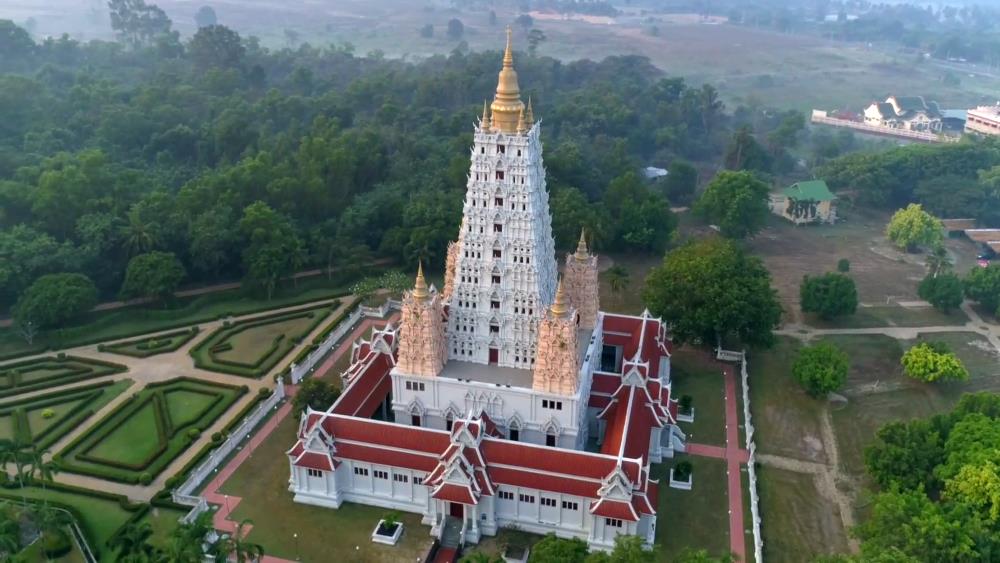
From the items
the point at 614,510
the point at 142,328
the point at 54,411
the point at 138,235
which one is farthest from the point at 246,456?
the point at 138,235

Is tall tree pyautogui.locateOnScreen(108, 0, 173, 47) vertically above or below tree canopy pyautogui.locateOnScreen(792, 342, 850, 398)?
above

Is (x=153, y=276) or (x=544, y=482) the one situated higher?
(x=153, y=276)

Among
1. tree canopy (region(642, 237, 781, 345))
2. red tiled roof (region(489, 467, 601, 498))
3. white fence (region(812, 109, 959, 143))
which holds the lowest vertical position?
red tiled roof (region(489, 467, 601, 498))

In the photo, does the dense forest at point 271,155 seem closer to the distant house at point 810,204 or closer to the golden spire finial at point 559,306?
the distant house at point 810,204

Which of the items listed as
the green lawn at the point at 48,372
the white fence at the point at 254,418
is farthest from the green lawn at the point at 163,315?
the white fence at the point at 254,418

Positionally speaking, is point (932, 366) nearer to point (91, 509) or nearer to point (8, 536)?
point (91, 509)

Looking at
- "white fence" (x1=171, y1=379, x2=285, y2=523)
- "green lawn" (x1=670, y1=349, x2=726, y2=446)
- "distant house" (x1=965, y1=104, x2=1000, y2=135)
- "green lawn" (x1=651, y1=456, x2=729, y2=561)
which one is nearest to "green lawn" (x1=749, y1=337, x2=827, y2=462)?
"green lawn" (x1=670, y1=349, x2=726, y2=446)

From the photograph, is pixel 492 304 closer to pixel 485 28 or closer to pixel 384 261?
pixel 384 261

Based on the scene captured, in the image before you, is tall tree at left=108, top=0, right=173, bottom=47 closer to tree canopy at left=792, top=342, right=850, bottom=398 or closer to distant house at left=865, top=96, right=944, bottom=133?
distant house at left=865, top=96, right=944, bottom=133
